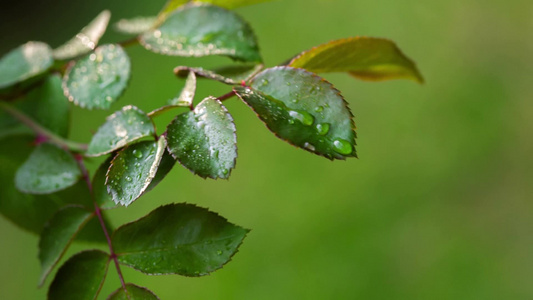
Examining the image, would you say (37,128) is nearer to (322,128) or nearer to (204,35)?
(204,35)

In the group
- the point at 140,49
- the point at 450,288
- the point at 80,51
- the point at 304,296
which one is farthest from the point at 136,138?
the point at 140,49

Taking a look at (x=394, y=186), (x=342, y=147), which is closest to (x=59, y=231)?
(x=342, y=147)

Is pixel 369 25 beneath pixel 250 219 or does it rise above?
above

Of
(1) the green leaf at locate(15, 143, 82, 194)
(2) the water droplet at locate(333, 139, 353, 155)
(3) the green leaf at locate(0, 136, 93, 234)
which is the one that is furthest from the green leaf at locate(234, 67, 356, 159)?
(3) the green leaf at locate(0, 136, 93, 234)

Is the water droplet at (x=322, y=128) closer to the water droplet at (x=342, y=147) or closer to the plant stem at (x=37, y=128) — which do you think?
the water droplet at (x=342, y=147)

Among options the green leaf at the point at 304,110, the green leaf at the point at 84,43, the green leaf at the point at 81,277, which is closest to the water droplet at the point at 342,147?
the green leaf at the point at 304,110

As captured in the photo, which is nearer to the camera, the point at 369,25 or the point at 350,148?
the point at 350,148

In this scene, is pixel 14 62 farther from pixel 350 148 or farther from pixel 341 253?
pixel 341 253
